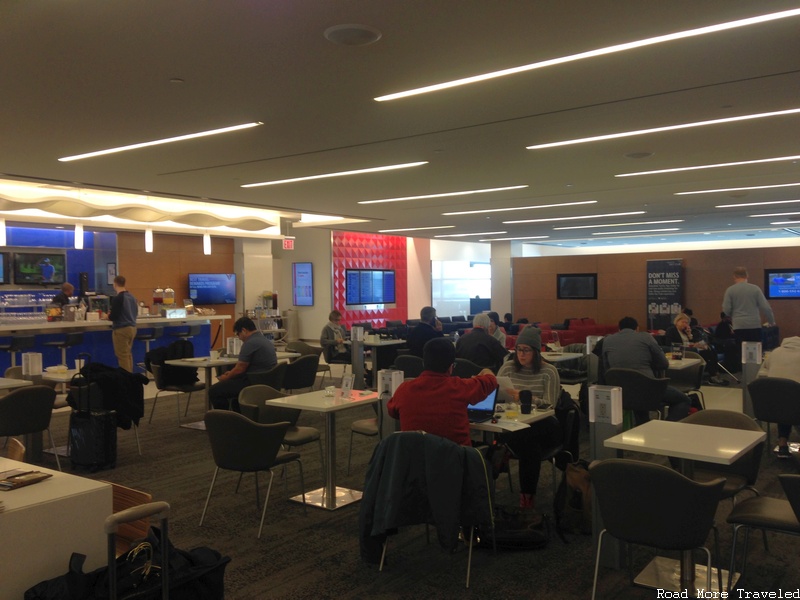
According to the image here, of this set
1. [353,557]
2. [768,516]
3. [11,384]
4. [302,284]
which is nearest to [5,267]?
[11,384]

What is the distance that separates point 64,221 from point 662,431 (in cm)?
1050

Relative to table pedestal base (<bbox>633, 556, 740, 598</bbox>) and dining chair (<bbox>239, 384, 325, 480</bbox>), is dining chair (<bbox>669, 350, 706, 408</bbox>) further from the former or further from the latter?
dining chair (<bbox>239, 384, 325, 480</bbox>)

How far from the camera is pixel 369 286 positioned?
18953mm

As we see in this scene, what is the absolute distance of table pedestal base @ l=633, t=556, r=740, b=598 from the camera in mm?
3643

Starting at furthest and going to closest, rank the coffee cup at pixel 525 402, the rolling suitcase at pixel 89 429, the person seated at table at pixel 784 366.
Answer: the rolling suitcase at pixel 89 429
the person seated at table at pixel 784 366
the coffee cup at pixel 525 402

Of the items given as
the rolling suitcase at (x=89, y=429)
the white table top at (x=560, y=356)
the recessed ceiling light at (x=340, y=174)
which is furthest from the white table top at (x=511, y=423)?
the rolling suitcase at (x=89, y=429)

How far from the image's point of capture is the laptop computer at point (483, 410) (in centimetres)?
432

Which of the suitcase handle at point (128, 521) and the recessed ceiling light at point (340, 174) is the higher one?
the recessed ceiling light at point (340, 174)

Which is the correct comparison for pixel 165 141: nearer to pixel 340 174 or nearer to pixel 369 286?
pixel 340 174

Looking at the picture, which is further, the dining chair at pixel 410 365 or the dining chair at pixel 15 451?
the dining chair at pixel 410 365

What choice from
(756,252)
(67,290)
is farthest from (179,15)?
(756,252)

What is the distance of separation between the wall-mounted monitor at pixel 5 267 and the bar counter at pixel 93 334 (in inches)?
87.3

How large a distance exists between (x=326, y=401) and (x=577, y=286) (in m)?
12.6

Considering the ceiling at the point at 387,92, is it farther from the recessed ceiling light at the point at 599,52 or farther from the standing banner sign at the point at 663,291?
the standing banner sign at the point at 663,291
